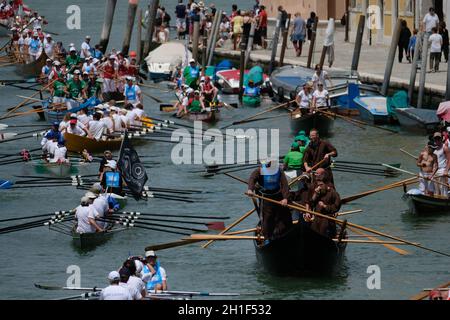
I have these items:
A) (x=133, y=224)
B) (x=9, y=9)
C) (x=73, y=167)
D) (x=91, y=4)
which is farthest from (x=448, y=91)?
(x=91, y=4)

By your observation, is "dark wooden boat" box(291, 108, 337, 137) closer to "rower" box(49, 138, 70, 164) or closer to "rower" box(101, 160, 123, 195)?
"rower" box(49, 138, 70, 164)

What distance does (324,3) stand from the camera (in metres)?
58.2

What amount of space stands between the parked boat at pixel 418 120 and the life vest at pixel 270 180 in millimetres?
14763

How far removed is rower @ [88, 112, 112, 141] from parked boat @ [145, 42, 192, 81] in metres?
14.9

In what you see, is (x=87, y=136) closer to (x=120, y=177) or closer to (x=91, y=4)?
(x=120, y=177)

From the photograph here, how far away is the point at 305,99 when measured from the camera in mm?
38594

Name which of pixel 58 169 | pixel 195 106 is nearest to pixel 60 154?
pixel 58 169

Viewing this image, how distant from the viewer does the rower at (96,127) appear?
36312 mm

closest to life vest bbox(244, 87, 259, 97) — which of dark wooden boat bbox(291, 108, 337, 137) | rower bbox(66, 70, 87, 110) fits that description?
rower bbox(66, 70, 87, 110)

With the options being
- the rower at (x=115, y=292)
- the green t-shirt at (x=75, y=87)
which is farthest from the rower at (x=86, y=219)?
the green t-shirt at (x=75, y=87)

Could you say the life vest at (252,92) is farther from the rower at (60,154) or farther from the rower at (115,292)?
the rower at (115,292)

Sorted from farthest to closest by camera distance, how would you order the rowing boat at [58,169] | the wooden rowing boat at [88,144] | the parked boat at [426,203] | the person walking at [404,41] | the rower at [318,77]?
the person walking at [404,41]
the rower at [318,77]
the wooden rowing boat at [88,144]
the rowing boat at [58,169]
the parked boat at [426,203]

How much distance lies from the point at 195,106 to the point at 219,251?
603 inches

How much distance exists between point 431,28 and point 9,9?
30111 millimetres
